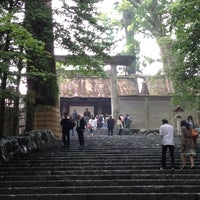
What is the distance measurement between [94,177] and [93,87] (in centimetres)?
2390

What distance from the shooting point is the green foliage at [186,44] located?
508 inches

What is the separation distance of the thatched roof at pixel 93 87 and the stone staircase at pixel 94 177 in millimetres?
18173

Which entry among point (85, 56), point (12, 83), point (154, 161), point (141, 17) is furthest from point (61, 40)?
point (141, 17)

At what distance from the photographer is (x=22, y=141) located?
43.7 ft

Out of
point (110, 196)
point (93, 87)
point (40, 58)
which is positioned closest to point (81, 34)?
point (40, 58)

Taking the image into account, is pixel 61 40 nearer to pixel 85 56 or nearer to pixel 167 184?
pixel 85 56

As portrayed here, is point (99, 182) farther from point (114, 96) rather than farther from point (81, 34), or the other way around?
point (114, 96)

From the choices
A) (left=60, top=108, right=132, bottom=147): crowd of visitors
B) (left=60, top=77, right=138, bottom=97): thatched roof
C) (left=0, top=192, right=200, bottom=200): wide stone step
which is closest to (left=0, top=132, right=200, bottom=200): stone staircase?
(left=0, top=192, right=200, bottom=200): wide stone step

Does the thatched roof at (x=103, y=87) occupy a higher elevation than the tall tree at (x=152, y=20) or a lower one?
lower

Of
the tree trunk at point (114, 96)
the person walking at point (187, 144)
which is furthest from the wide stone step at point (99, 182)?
the tree trunk at point (114, 96)

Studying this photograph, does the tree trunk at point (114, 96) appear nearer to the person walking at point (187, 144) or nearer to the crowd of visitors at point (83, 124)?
the crowd of visitors at point (83, 124)

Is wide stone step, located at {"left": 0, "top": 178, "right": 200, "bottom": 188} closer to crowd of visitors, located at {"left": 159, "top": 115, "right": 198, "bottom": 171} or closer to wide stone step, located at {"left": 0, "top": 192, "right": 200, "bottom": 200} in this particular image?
wide stone step, located at {"left": 0, "top": 192, "right": 200, "bottom": 200}

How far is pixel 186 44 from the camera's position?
14.3 metres

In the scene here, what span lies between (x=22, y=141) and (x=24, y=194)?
527 centimetres
